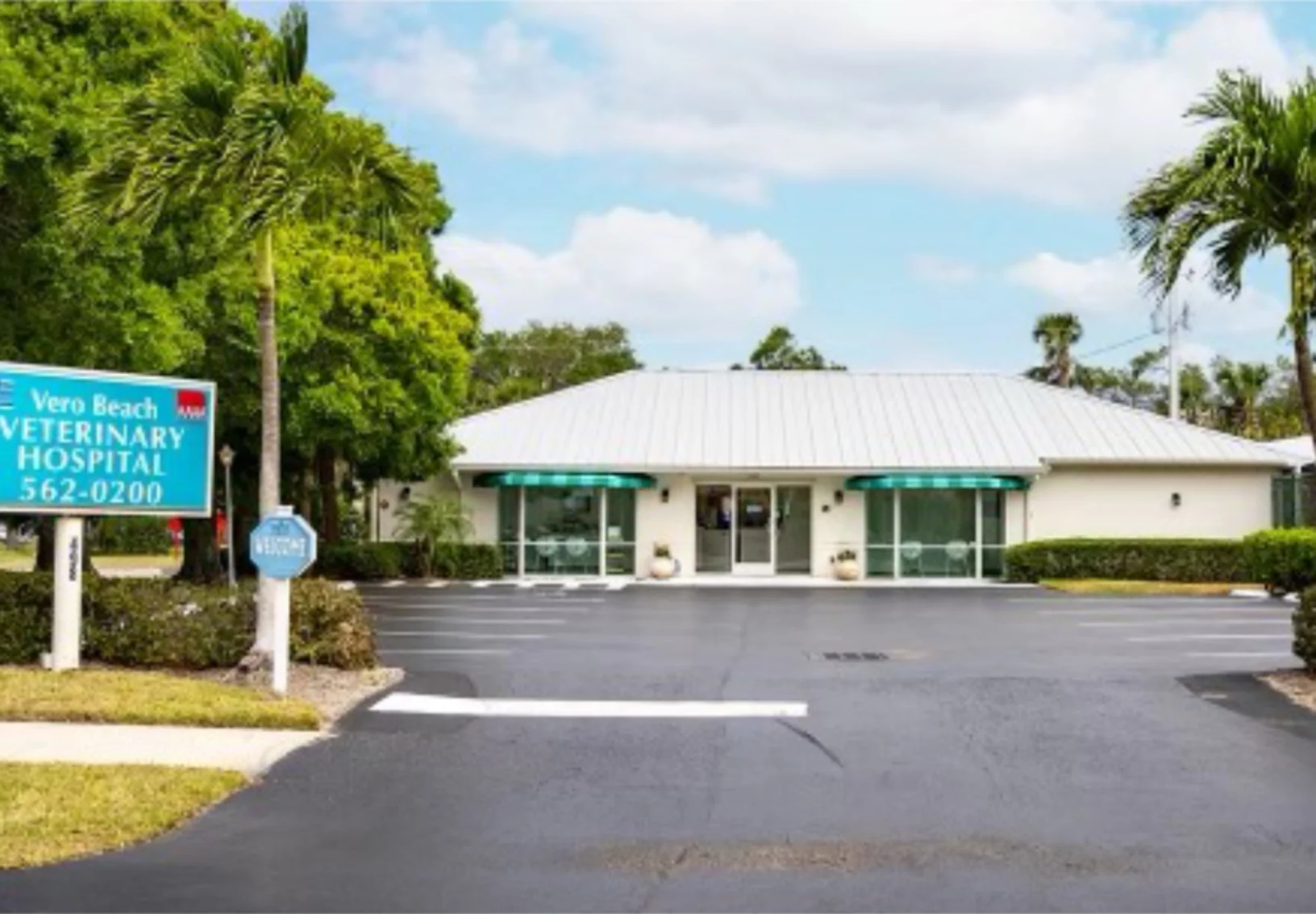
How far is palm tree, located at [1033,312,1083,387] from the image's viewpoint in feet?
196

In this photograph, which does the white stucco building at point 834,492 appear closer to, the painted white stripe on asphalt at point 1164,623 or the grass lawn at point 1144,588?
the grass lawn at point 1144,588

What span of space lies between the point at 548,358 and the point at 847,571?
34804 millimetres

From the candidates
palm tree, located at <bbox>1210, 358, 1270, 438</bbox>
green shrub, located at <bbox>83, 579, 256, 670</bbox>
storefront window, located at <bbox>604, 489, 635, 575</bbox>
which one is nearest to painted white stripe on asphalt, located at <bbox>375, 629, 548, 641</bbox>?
green shrub, located at <bbox>83, 579, 256, 670</bbox>

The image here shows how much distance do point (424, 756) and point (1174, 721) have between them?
6089mm


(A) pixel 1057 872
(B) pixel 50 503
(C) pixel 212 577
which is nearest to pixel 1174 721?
(A) pixel 1057 872

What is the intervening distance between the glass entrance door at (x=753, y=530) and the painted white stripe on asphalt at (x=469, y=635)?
1438 cm

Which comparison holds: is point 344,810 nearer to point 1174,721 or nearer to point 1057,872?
point 1057,872

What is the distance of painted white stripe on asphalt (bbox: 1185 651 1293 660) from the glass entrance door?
16775 millimetres

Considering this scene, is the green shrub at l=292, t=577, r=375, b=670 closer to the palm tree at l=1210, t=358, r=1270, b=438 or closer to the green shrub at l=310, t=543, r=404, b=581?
the green shrub at l=310, t=543, r=404, b=581

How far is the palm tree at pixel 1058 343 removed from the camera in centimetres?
5988

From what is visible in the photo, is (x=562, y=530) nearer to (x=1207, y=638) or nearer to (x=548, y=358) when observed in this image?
(x=1207, y=638)

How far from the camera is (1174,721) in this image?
1164cm

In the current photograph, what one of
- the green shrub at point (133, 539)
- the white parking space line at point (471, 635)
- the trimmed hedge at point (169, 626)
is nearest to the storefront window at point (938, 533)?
the white parking space line at point (471, 635)

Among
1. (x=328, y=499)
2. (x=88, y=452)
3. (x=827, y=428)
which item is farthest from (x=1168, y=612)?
(x=328, y=499)
